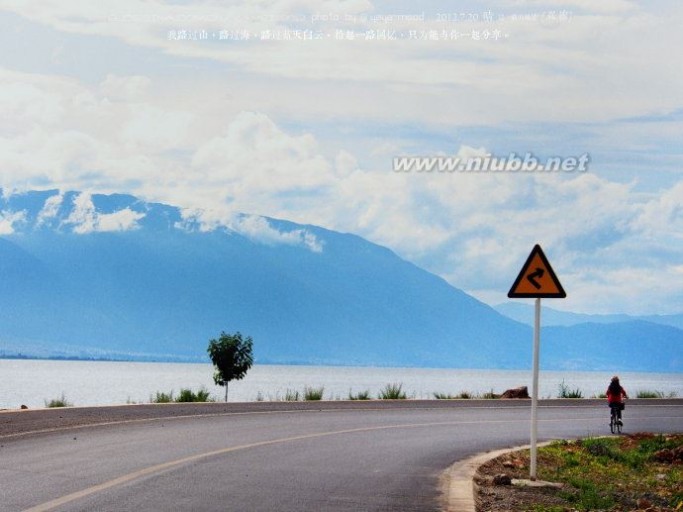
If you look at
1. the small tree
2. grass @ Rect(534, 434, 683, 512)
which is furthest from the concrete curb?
the small tree

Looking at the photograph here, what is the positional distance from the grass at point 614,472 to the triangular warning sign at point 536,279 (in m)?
2.59

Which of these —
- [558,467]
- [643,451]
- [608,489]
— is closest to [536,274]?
[608,489]

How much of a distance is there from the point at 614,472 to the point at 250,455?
5951 mm

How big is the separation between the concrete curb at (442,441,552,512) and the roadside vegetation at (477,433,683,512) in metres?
0.18

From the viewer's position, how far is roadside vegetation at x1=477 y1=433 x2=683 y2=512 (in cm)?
1451

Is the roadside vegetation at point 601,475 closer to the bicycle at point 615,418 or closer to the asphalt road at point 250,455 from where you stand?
the asphalt road at point 250,455

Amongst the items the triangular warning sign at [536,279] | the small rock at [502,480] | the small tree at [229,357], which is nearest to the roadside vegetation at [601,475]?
the small rock at [502,480]

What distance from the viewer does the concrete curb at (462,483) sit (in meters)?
13.4

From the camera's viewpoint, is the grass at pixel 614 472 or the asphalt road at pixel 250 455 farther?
the grass at pixel 614 472

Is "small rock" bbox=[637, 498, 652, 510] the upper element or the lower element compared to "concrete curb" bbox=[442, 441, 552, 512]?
lower

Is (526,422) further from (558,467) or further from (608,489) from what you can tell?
(608,489)

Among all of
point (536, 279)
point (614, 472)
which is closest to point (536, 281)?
point (536, 279)

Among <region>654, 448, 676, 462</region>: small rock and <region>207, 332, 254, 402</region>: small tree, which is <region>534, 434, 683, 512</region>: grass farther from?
<region>207, 332, 254, 402</region>: small tree

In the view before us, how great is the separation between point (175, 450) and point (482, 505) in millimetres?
5804
